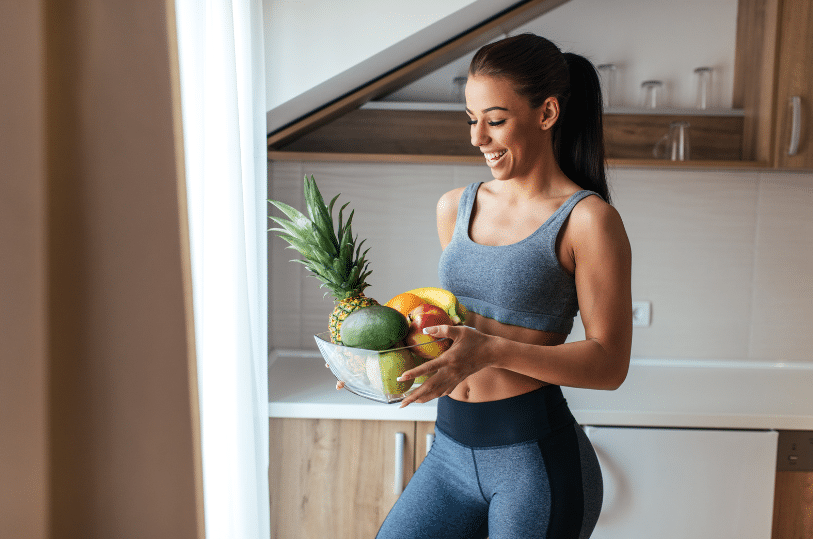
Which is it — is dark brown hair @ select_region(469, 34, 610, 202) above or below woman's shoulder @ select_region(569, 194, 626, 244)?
above

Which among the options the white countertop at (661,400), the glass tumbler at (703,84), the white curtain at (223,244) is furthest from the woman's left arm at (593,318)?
the glass tumbler at (703,84)

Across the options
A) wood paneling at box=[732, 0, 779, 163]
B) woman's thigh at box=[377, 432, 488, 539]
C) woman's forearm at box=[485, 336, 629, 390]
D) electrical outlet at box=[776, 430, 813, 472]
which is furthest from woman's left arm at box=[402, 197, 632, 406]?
wood paneling at box=[732, 0, 779, 163]

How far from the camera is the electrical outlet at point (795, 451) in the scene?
61.8 inches

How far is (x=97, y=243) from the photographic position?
1.62 feet

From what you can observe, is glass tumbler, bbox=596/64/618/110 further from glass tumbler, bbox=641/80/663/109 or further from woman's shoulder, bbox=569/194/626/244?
woman's shoulder, bbox=569/194/626/244

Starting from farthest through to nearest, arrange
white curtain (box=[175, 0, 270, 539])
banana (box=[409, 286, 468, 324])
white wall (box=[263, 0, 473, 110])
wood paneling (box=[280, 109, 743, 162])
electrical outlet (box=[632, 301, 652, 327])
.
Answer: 1. electrical outlet (box=[632, 301, 652, 327])
2. wood paneling (box=[280, 109, 743, 162])
3. white wall (box=[263, 0, 473, 110])
4. white curtain (box=[175, 0, 270, 539])
5. banana (box=[409, 286, 468, 324])

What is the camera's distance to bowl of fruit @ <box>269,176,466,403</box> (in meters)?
0.75

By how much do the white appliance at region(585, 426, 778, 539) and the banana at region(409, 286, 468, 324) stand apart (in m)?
0.91

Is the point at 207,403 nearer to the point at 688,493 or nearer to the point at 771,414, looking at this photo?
the point at 688,493

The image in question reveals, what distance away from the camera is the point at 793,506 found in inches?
62.5

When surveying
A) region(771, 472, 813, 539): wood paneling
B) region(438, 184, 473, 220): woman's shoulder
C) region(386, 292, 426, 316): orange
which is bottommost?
region(771, 472, 813, 539): wood paneling

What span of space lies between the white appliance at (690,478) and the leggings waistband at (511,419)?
644 mm

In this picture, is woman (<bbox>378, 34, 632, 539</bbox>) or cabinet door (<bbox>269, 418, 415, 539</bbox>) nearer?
woman (<bbox>378, 34, 632, 539</bbox>)

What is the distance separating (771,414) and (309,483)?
1.30 metres
